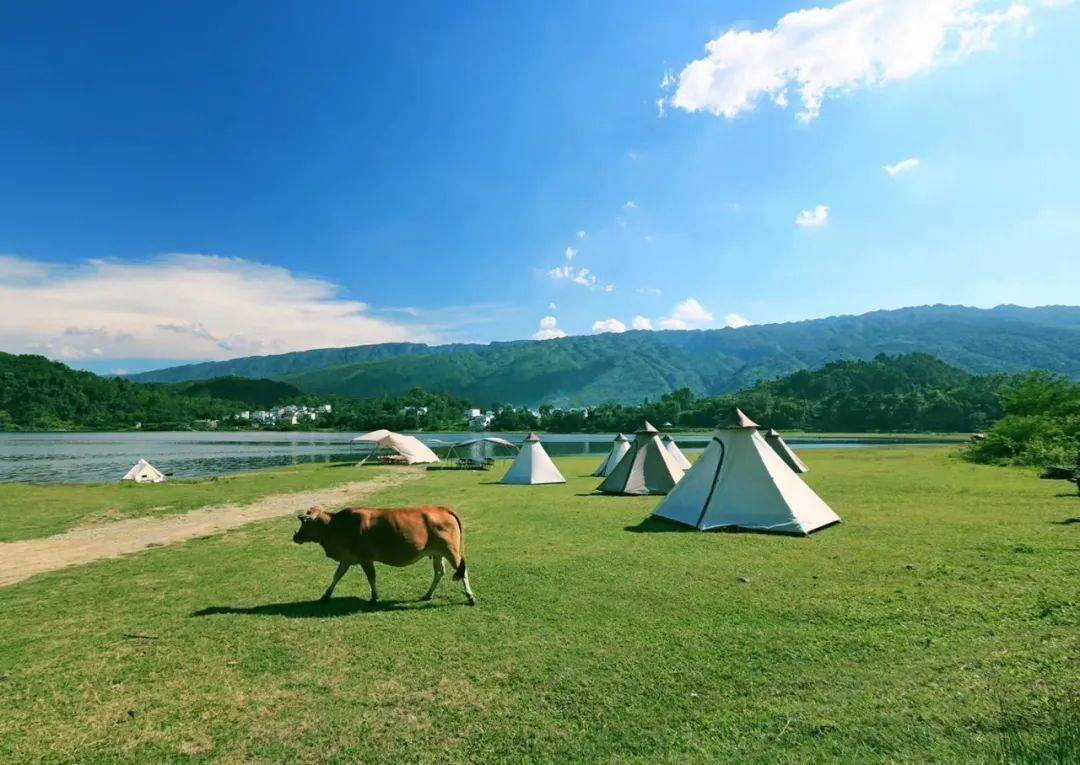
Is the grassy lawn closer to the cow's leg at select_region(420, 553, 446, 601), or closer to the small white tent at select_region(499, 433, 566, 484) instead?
the small white tent at select_region(499, 433, 566, 484)

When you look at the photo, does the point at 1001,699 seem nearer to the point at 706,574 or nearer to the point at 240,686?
the point at 706,574

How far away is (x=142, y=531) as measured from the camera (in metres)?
16.5

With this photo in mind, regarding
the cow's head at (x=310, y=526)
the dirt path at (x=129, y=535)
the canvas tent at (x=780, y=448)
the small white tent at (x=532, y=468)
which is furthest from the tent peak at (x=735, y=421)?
the dirt path at (x=129, y=535)

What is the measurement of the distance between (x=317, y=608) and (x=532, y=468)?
70.1 feet

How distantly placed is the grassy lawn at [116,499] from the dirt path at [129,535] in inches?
44.7

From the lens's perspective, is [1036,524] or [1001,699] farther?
[1036,524]

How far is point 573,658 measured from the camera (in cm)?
626

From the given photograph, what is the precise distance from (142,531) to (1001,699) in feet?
67.0

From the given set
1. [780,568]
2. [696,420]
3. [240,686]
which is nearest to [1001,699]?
[780,568]

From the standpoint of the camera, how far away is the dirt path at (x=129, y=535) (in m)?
12.3

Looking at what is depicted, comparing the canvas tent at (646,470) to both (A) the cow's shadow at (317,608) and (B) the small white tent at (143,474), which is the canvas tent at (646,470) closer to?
(A) the cow's shadow at (317,608)

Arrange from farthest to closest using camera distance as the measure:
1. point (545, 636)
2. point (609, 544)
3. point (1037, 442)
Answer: point (1037, 442) < point (609, 544) < point (545, 636)

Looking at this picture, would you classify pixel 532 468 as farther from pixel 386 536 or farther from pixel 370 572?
pixel 386 536

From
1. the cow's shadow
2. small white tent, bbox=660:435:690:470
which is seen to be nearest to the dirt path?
the cow's shadow
